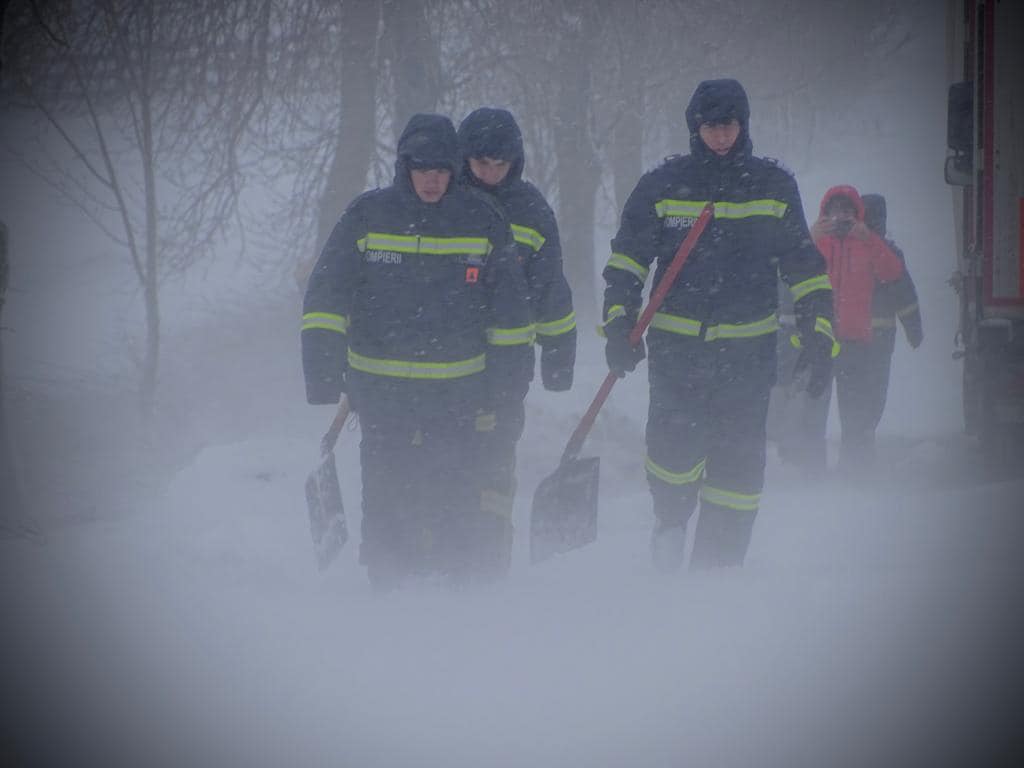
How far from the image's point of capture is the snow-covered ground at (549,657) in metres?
2.27

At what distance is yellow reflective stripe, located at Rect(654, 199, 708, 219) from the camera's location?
11.9 ft

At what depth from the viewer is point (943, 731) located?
2154 millimetres

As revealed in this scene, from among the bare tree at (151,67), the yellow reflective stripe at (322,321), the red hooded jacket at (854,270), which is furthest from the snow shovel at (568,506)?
the bare tree at (151,67)

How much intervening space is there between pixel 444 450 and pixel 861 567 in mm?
1687

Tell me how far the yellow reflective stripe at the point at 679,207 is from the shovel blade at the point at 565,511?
1144 mm

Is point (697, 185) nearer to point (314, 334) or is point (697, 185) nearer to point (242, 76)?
point (314, 334)

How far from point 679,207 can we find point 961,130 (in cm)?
299

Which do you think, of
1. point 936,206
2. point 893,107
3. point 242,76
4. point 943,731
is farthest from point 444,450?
point 893,107

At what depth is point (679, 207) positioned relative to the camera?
3643 mm

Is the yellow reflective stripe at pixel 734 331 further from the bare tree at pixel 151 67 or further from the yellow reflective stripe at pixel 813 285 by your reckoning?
the bare tree at pixel 151 67

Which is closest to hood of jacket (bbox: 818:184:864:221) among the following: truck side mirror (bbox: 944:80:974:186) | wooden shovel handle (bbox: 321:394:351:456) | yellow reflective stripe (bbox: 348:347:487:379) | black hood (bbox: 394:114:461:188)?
truck side mirror (bbox: 944:80:974:186)

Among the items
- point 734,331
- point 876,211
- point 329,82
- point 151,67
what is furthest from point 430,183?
point 151,67

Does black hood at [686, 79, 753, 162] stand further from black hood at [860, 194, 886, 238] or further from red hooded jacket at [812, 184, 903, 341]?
black hood at [860, 194, 886, 238]

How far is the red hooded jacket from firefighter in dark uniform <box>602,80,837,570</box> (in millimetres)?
2240
